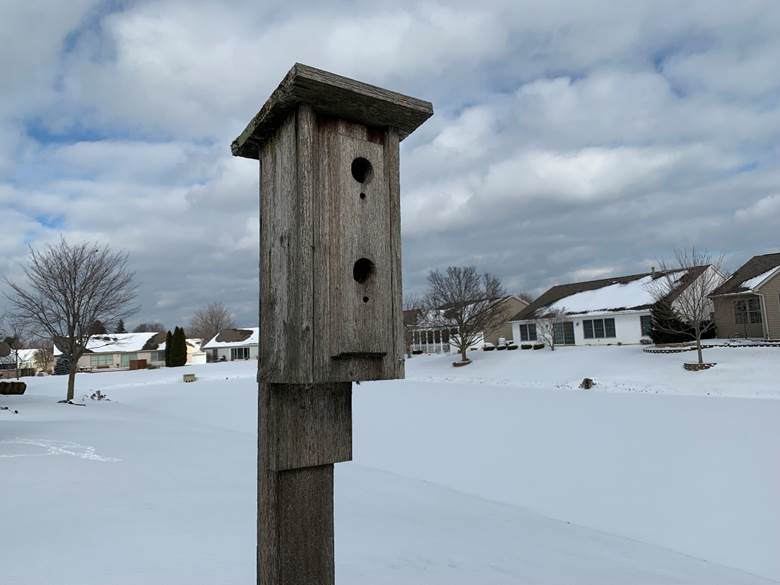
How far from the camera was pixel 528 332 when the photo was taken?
3641 cm

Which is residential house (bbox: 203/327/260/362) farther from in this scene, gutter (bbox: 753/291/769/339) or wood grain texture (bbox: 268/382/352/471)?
wood grain texture (bbox: 268/382/352/471)

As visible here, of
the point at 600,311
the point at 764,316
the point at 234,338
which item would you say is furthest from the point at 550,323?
the point at 234,338

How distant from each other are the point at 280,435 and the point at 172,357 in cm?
4443

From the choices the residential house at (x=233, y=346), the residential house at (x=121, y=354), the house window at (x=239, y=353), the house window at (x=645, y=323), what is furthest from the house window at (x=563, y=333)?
the residential house at (x=121, y=354)

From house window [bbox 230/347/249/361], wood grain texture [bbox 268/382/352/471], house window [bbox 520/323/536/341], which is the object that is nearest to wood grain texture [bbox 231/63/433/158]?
wood grain texture [bbox 268/382/352/471]

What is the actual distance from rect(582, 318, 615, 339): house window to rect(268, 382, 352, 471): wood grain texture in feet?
105

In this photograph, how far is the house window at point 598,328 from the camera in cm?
3122

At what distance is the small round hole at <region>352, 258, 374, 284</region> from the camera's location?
6.96 feet

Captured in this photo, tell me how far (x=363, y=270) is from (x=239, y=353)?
56773 mm

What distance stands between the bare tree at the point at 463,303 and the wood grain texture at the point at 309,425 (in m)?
28.8

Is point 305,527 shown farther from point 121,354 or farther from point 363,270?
point 121,354

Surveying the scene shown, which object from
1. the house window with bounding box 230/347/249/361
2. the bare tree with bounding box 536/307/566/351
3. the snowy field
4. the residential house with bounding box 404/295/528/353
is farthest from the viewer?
the house window with bounding box 230/347/249/361

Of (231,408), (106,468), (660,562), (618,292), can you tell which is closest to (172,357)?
(231,408)

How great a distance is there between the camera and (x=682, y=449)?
10000mm
